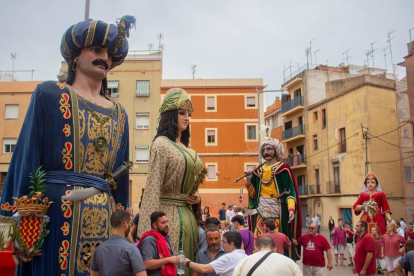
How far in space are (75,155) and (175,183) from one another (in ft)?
4.74

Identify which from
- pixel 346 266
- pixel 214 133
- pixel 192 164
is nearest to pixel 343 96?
pixel 214 133

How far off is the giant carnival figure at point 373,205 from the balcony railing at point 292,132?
35938 millimetres

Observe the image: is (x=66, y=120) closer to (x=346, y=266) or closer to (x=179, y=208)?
(x=179, y=208)

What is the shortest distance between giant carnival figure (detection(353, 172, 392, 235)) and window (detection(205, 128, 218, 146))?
3116 cm

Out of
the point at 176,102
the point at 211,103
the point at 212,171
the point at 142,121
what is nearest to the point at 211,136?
the point at 211,103

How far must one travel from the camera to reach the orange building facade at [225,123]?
41.6 metres

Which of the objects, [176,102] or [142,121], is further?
[142,121]

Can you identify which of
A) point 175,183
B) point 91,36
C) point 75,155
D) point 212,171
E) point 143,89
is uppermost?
point 143,89

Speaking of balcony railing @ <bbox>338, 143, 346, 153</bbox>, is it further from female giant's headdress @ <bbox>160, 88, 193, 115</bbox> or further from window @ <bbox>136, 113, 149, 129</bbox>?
female giant's headdress @ <bbox>160, 88, 193, 115</bbox>

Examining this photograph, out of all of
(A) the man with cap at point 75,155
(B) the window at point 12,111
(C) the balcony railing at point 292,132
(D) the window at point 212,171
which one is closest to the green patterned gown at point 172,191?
(A) the man with cap at point 75,155

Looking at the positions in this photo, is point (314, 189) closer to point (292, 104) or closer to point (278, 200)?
point (292, 104)

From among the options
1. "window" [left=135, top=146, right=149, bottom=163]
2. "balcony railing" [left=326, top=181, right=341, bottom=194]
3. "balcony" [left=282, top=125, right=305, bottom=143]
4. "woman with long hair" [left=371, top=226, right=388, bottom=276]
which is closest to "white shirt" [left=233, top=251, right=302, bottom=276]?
"woman with long hair" [left=371, top=226, right=388, bottom=276]

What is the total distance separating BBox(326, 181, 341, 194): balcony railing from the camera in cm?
3982

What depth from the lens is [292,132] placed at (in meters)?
48.0
